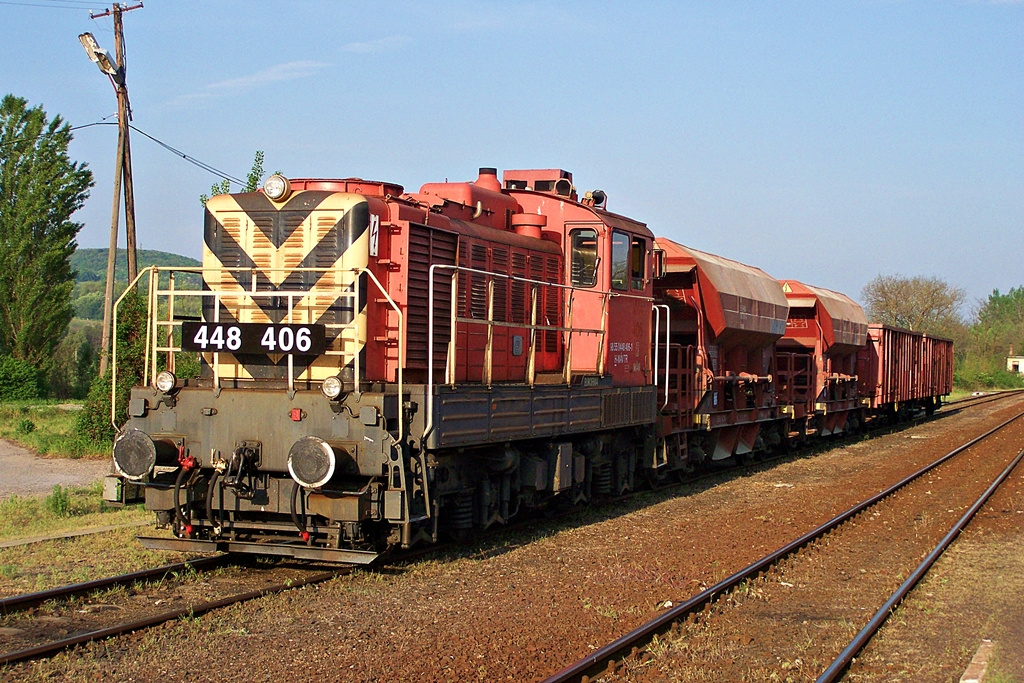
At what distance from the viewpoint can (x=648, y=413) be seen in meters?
12.9

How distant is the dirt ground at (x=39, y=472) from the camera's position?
14953mm

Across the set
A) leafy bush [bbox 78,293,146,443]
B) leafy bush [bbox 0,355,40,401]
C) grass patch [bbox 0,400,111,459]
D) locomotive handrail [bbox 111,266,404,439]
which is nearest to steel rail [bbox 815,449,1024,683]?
locomotive handrail [bbox 111,266,404,439]

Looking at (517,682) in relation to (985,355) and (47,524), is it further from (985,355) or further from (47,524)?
(985,355)

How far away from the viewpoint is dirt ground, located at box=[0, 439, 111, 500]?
15.0m

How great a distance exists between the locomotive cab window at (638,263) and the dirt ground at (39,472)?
29.5ft

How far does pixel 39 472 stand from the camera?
16.9 m

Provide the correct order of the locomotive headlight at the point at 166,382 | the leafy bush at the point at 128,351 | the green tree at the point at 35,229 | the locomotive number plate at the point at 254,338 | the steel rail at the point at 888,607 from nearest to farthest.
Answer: the steel rail at the point at 888,607, the locomotive number plate at the point at 254,338, the locomotive headlight at the point at 166,382, the leafy bush at the point at 128,351, the green tree at the point at 35,229

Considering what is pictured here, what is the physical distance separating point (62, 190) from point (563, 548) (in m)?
37.0

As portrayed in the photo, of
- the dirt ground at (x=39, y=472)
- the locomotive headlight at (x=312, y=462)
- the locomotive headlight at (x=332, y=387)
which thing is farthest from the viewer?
the dirt ground at (x=39, y=472)

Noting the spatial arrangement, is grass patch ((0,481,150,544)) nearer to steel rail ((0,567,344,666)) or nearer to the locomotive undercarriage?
the locomotive undercarriage

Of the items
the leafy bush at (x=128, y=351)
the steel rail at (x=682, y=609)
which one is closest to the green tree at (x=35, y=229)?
the leafy bush at (x=128, y=351)

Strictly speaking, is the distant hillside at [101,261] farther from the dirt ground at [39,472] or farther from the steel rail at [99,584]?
the steel rail at [99,584]

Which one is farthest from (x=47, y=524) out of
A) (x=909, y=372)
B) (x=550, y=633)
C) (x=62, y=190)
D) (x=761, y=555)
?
(x=62, y=190)

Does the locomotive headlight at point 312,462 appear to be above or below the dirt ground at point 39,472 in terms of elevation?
above
